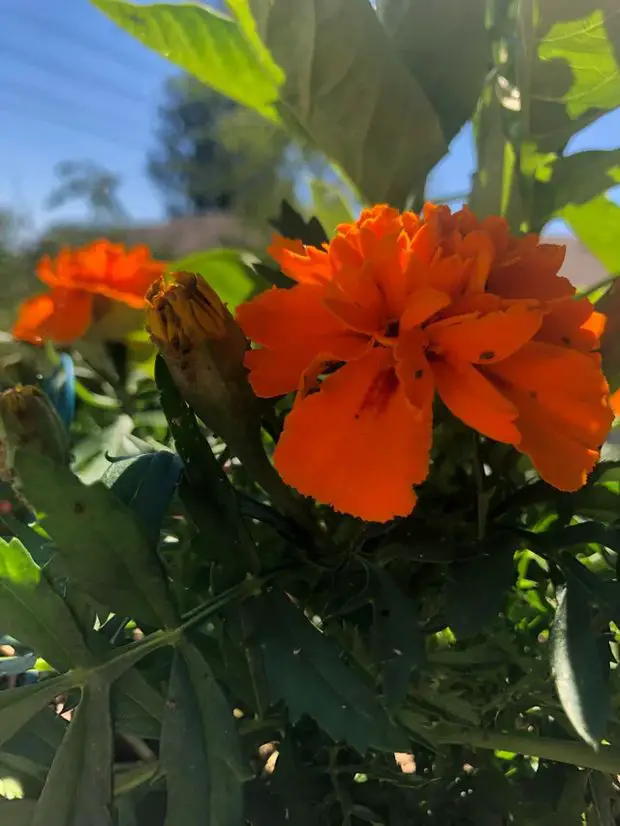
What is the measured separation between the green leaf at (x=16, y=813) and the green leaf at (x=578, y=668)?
0.15 meters

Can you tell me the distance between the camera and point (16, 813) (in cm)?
23

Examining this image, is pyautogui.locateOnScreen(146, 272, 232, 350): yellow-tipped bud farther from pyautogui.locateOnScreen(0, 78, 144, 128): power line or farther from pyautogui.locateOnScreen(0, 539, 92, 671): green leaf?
pyautogui.locateOnScreen(0, 78, 144, 128): power line

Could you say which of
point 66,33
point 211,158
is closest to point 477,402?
point 211,158

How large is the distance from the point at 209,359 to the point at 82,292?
14cm

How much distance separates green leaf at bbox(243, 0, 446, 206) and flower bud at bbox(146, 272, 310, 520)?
0.11m

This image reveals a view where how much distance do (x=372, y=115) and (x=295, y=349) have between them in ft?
0.39

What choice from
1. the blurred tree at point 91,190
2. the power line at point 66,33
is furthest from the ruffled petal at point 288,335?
the power line at point 66,33

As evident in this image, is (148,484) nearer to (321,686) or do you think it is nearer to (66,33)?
(321,686)

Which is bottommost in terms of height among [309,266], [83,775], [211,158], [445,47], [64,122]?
[83,775]

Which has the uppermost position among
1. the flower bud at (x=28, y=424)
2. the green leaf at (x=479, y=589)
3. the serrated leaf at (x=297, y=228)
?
the serrated leaf at (x=297, y=228)

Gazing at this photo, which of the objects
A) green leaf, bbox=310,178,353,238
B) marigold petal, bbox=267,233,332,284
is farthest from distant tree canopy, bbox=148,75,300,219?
marigold petal, bbox=267,233,332,284

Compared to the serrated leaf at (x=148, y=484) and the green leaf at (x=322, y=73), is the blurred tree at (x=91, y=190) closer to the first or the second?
Answer: the green leaf at (x=322, y=73)

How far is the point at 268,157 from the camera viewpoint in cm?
64

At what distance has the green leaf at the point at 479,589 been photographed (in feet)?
0.69
